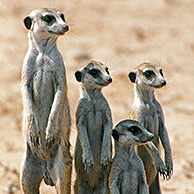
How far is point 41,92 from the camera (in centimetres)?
750

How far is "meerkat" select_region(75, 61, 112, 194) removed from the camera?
7742 mm

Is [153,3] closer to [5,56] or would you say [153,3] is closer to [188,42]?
[188,42]

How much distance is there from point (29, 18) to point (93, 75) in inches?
39.2

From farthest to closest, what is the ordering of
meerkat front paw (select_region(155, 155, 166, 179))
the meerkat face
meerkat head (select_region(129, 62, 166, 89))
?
meerkat head (select_region(129, 62, 166, 89)), meerkat front paw (select_region(155, 155, 166, 179)), the meerkat face

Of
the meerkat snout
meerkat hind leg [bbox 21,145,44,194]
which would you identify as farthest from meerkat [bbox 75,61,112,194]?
meerkat hind leg [bbox 21,145,44,194]

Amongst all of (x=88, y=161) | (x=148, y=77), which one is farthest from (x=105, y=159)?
(x=148, y=77)

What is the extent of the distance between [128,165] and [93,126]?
2.15 ft

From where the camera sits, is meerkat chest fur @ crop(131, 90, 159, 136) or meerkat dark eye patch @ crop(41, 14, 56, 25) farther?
meerkat chest fur @ crop(131, 90, 159, 136)

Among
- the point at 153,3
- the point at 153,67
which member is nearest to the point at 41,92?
the point at 153,67

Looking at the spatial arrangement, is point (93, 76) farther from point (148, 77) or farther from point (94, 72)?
point (148, 77)

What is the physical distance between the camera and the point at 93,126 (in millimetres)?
7812

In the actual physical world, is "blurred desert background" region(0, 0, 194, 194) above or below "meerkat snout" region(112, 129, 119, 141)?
above

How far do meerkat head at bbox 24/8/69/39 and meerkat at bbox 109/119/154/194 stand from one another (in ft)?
4.24

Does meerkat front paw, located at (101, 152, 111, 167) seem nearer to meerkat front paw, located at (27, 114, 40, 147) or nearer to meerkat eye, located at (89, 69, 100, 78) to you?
meerkat front paw, located at (27, 114, 40, 147)
